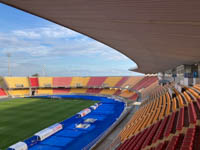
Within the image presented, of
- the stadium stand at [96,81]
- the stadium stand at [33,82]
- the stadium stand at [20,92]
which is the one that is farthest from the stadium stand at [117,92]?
the stadium stand at [20,92]

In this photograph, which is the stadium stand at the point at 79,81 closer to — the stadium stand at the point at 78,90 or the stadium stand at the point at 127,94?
the stadium stand at the point at 78,90

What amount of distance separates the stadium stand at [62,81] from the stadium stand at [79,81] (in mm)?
1232

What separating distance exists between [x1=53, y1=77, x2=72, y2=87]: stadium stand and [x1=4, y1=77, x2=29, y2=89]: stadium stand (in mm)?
7740

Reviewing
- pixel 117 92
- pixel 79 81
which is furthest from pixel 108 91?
pixel 79 81

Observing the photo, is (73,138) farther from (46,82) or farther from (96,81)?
(46,82)

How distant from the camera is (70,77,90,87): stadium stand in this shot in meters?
43.0

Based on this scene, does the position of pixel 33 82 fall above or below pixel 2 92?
above

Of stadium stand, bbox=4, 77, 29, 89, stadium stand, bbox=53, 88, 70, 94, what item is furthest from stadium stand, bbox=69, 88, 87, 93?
stadium stand, bbox=4, 77, 29, 89

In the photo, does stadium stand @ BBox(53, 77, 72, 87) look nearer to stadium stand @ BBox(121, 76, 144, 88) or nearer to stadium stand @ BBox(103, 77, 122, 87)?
stadium stand @ BBox(103, 77, 122, 87)

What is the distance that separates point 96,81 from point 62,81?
10.5 m

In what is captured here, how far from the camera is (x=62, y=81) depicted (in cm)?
4484

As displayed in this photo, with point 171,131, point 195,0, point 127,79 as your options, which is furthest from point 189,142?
point 127,79

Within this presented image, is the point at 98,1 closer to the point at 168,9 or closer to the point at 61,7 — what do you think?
the point at 61,7

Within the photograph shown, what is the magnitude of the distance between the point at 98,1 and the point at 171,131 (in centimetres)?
537
